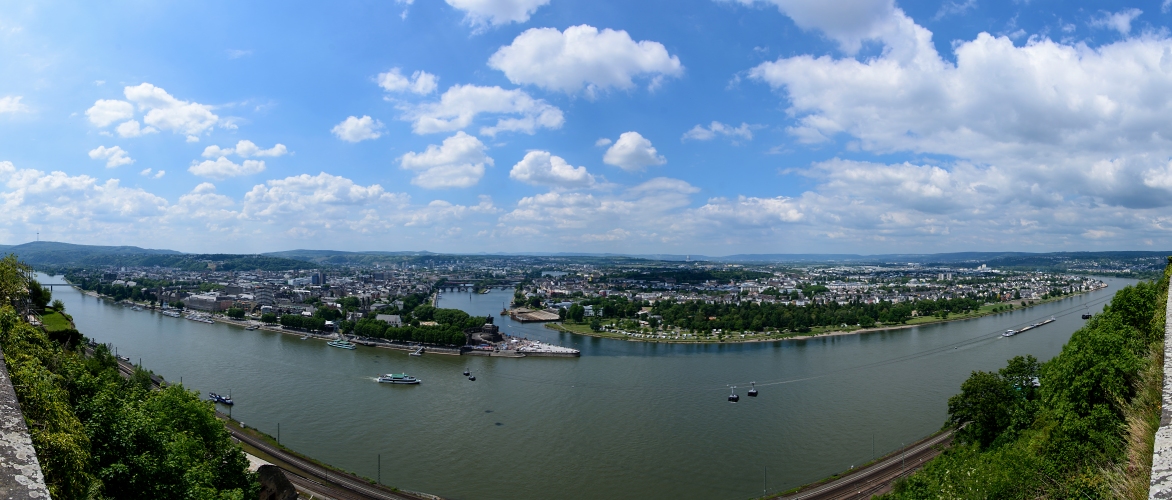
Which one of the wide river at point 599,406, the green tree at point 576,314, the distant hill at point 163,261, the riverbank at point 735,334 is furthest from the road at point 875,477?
the distant hill at point 163,261

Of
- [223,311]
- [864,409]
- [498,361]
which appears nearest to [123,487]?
[864,409]

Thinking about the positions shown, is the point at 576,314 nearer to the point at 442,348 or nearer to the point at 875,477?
the point at 442,348

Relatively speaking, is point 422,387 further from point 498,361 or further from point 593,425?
point 593,425

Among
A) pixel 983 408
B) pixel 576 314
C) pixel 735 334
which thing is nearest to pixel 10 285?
pixel 983 408

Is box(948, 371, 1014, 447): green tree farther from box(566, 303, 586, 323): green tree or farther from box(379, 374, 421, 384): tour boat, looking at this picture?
box(566, 303, 586, 323): green tree

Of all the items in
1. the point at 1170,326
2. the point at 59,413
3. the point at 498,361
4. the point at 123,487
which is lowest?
the point at 498,361

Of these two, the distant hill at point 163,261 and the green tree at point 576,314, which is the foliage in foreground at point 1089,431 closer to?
the green tree at point 576,314
